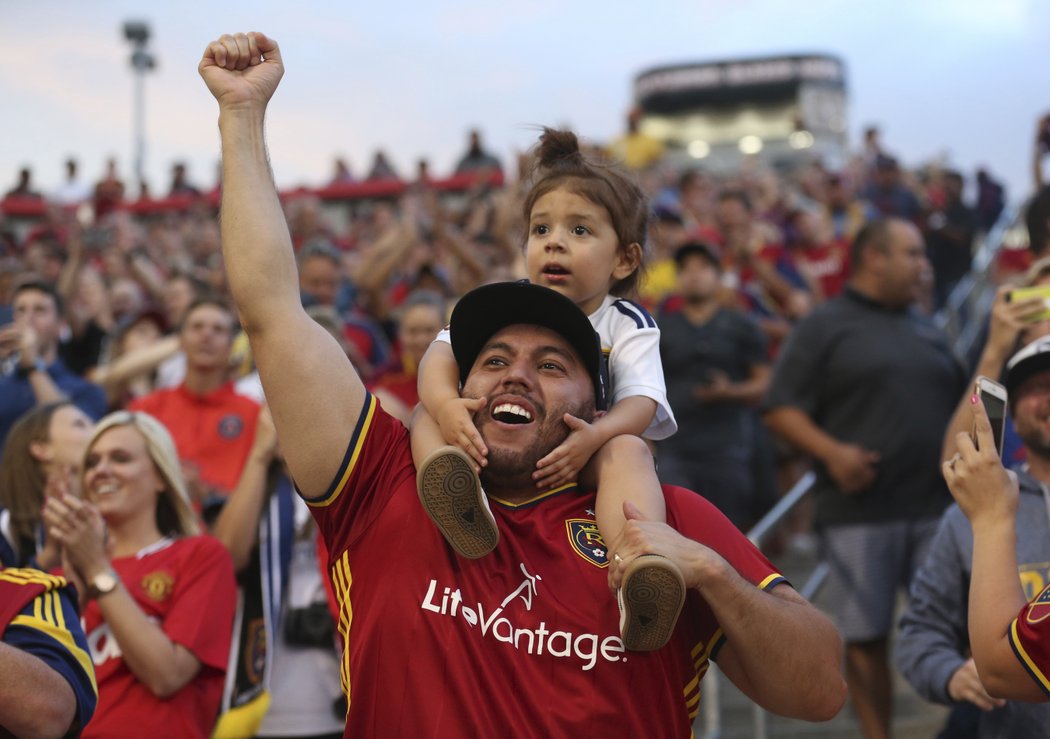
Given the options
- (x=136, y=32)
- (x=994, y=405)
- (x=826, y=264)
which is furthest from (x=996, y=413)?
(x=136, y=32)

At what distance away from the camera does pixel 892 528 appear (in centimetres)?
607

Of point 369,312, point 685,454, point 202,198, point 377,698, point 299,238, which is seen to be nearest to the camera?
point 377,698

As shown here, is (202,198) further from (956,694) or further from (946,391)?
(956,694)

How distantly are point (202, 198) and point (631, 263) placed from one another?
1697 centimetres

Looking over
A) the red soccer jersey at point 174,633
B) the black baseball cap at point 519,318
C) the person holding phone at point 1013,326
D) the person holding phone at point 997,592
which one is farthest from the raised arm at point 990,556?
the red soccer jersey at point 174,633

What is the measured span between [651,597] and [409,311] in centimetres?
449

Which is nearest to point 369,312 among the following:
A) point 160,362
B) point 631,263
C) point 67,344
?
point 160,362

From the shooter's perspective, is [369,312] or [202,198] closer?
[369,312]

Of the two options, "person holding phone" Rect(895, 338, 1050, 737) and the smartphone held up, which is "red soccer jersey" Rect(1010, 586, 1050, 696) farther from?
"person holding phone" Rect(895, 338, 1050, 737)

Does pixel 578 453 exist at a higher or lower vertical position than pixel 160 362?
higher

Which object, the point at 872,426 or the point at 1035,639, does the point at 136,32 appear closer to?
the point at 872,426

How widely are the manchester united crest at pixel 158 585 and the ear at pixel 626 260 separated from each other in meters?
1.84

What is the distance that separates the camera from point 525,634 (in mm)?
2828

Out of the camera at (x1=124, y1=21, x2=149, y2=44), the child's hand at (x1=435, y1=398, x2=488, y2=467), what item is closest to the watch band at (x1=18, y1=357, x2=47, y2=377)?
the child's hand at (x1=435, y1=398, x2=488, y2=467)
